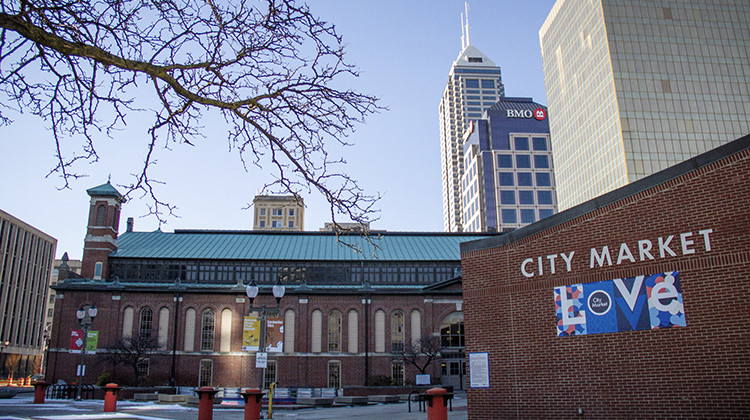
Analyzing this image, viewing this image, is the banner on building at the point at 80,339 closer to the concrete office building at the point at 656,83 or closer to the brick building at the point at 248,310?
the brick building at the point at 248,310

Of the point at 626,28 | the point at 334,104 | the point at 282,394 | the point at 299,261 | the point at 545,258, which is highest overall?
the point at 626,28

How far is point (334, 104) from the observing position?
1133cm

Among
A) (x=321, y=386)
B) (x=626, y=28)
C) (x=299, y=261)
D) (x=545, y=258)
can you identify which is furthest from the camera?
→ (x=626, y=28)

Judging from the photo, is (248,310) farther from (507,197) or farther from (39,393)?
(507,197)

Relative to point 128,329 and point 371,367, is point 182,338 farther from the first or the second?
point 371,367

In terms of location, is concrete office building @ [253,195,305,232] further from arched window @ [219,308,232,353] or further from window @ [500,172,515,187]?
arched window @ [219,308,232,353]

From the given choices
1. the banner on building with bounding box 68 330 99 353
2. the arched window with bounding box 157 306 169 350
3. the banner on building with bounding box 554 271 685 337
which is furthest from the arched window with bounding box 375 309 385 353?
the banner on building with bounding box 554 271 685 337

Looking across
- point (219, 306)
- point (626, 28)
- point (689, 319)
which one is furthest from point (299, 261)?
point (626, 28)

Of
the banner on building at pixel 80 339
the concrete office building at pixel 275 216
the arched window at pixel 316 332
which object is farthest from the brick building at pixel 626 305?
the concrete office building at pixel 275 216

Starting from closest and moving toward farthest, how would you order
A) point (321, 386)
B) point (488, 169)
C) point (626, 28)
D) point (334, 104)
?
point (334, 104) < point (321, 386) < point (626, 28) < point (488, 169)

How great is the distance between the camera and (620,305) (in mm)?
17125

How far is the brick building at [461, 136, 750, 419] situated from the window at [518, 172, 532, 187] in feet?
379

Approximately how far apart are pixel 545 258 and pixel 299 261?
40785 millimetres

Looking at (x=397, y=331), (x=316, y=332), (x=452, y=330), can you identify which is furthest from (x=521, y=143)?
(x=316, y=332)
